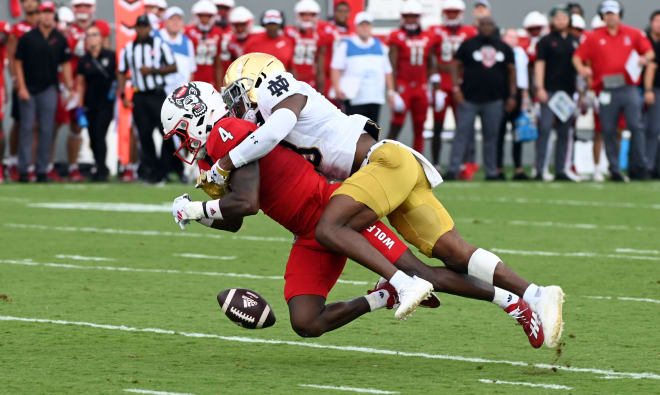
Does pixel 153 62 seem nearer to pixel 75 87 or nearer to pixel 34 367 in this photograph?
pixel 75 87

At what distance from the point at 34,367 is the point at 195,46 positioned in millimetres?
11383

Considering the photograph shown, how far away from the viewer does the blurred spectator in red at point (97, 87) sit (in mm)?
16328

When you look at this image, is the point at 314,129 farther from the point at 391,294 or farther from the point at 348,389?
the point at 348,389

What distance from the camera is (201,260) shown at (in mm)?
9258

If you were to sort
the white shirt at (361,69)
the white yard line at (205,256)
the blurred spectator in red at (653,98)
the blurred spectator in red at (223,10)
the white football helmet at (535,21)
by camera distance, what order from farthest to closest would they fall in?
1. the white football helmet at (535,21)
2. the blurred spectator in red at (223,10)
3. the blurred spectator in red at (653,98)
4. the white shirt at (361,69)
5. the white yard line at (205,256)

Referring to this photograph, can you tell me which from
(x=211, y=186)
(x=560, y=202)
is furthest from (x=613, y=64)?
(x=211, y=186)

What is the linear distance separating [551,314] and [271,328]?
5.52ft

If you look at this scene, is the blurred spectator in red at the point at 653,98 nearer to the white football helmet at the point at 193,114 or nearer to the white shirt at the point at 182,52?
the white shirt at the point at 182,52

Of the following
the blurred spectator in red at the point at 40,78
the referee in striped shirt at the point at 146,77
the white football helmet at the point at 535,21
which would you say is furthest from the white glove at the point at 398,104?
the blurred spectator in red at the point at 40,78

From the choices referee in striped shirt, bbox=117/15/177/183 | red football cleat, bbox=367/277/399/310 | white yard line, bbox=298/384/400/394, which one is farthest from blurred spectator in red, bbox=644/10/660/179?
white yard line, bbox=298/384/400/394

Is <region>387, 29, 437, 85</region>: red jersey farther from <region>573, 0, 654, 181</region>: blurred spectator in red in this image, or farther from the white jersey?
the white jersey

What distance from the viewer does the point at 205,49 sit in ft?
53.9

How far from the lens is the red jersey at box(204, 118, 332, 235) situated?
577cm

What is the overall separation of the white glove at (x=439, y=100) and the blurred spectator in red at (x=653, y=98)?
98.0 inches
